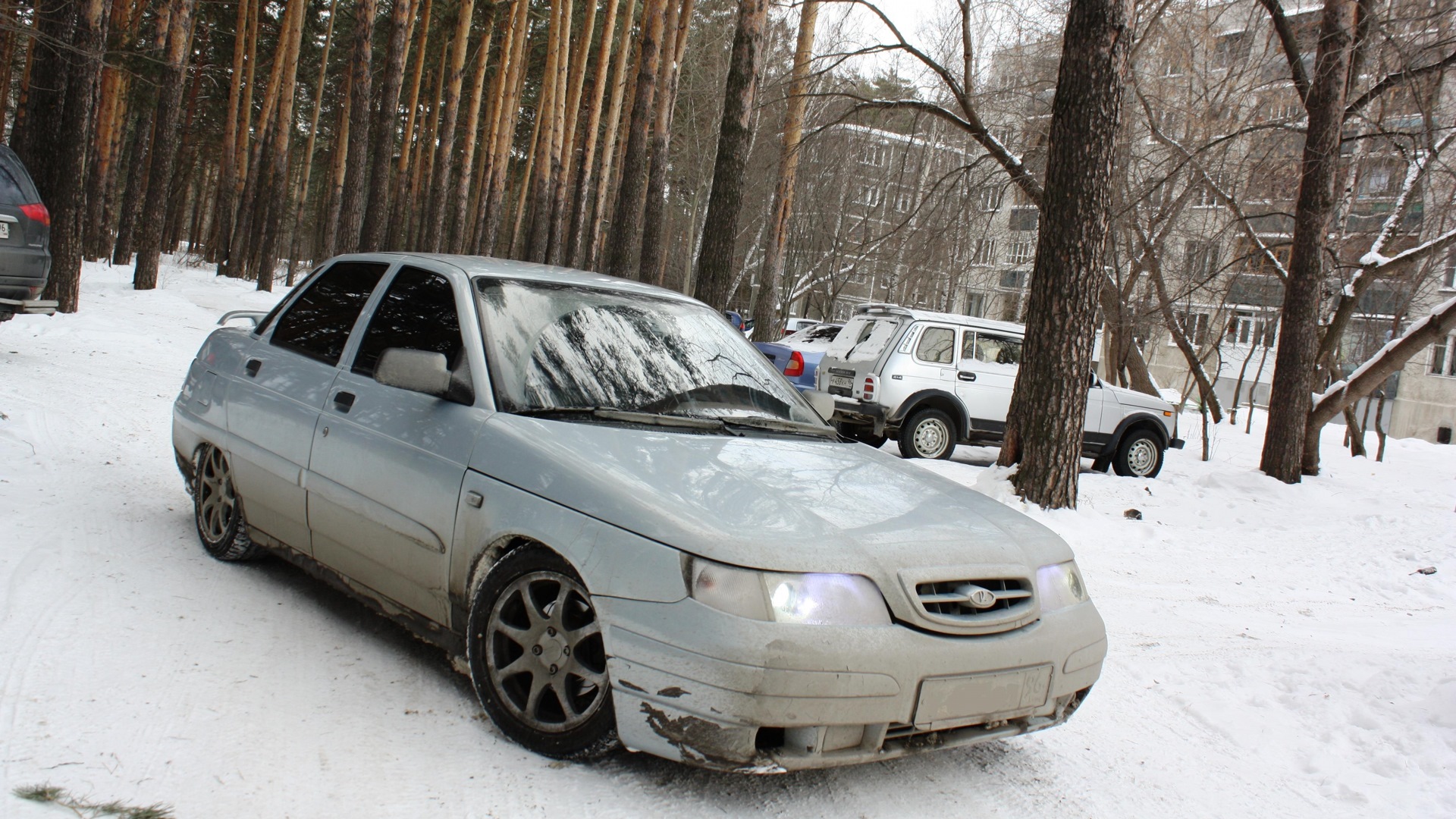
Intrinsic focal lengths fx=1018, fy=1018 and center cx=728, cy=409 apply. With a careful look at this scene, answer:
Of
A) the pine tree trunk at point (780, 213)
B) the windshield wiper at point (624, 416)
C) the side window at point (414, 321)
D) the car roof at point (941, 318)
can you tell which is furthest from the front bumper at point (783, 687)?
the pine tree trunk at point (780, 213)

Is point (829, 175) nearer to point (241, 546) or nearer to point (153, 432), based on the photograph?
point (153, 432)

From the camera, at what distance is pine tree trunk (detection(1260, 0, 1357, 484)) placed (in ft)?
39.2

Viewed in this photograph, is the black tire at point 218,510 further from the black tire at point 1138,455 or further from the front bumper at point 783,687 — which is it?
the black tire at point 1138,455

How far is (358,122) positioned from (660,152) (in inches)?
215

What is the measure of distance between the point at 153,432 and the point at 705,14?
111 feet

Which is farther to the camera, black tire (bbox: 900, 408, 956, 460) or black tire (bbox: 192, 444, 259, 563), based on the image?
black tire (bbox: 900, 408, 956, 460)

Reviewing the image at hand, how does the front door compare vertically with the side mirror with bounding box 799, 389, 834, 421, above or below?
below

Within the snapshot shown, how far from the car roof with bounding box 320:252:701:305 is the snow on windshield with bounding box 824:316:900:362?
814cm

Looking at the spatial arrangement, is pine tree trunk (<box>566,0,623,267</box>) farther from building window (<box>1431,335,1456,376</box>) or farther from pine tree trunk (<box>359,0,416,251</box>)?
building window (<box>1431,335,1456,376</box>)

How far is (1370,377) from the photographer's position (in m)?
13.0

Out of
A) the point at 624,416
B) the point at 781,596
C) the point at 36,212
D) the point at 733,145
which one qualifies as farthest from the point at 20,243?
the point at 781,596

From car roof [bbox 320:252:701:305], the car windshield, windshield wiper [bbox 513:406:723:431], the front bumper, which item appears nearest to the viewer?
the front bumper

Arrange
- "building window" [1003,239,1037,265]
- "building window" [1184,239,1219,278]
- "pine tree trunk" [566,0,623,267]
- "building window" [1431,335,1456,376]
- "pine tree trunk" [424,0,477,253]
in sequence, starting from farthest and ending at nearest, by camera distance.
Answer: "building window" [1431,335,1456,376] → "pine tree trunk" [566,0,623,267] → "building window" [1003,239,1037,265] → "pine tree trunk" [424,0,477,253] → "building window" [1184,239,1219,278]

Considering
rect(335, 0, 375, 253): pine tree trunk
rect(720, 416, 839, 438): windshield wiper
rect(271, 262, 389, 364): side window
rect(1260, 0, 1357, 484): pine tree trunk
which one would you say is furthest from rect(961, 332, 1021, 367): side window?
rect(335, 0, 375, 253): pine tree trunk
